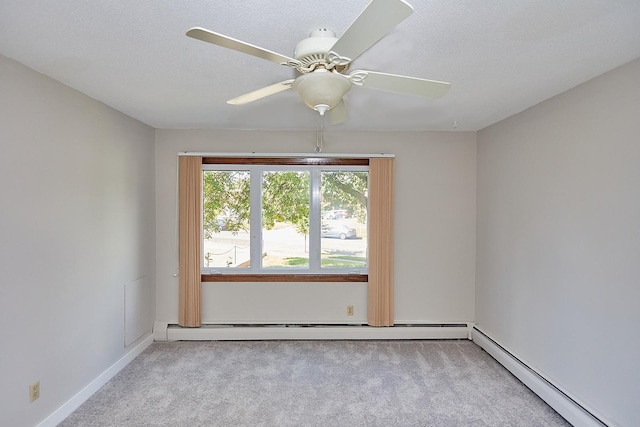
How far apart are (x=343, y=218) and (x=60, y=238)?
262 centimetres

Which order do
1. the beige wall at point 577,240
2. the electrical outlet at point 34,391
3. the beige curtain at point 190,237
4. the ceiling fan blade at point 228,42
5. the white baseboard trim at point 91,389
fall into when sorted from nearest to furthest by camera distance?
the ceiling fan blade at point 228,42, the beige wall at point 577,240, the electrical outlet at point 34,391, the white baseboard trim at point 91,389, the beige curtain at point 190,237

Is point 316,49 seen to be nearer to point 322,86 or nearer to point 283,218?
point 322,86

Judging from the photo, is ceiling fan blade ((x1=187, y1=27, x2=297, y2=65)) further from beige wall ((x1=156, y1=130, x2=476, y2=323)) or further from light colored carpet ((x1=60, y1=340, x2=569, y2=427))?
beige wall ((x1=156, y1=130, x2=476, y2=323))

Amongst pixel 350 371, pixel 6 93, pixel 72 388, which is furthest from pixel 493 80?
pixel 72 388

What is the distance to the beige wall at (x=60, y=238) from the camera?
78.2 inches

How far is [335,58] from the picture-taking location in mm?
1362

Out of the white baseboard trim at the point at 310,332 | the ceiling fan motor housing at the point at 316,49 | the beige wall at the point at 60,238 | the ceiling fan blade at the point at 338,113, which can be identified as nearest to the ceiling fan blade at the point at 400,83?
the ceiling fan motor housing at the point at 316,49

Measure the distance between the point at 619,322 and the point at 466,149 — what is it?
2.29 meters

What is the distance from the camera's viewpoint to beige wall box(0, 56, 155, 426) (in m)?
1.99

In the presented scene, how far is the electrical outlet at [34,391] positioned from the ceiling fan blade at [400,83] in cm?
267

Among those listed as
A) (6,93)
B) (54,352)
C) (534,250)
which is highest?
(6,93)

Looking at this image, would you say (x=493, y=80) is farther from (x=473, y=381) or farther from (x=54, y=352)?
(x=54, y=352)

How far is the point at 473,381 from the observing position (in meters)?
2.90

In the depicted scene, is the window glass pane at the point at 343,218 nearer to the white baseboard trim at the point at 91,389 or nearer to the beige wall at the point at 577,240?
the beige wall at the point at 577,240
